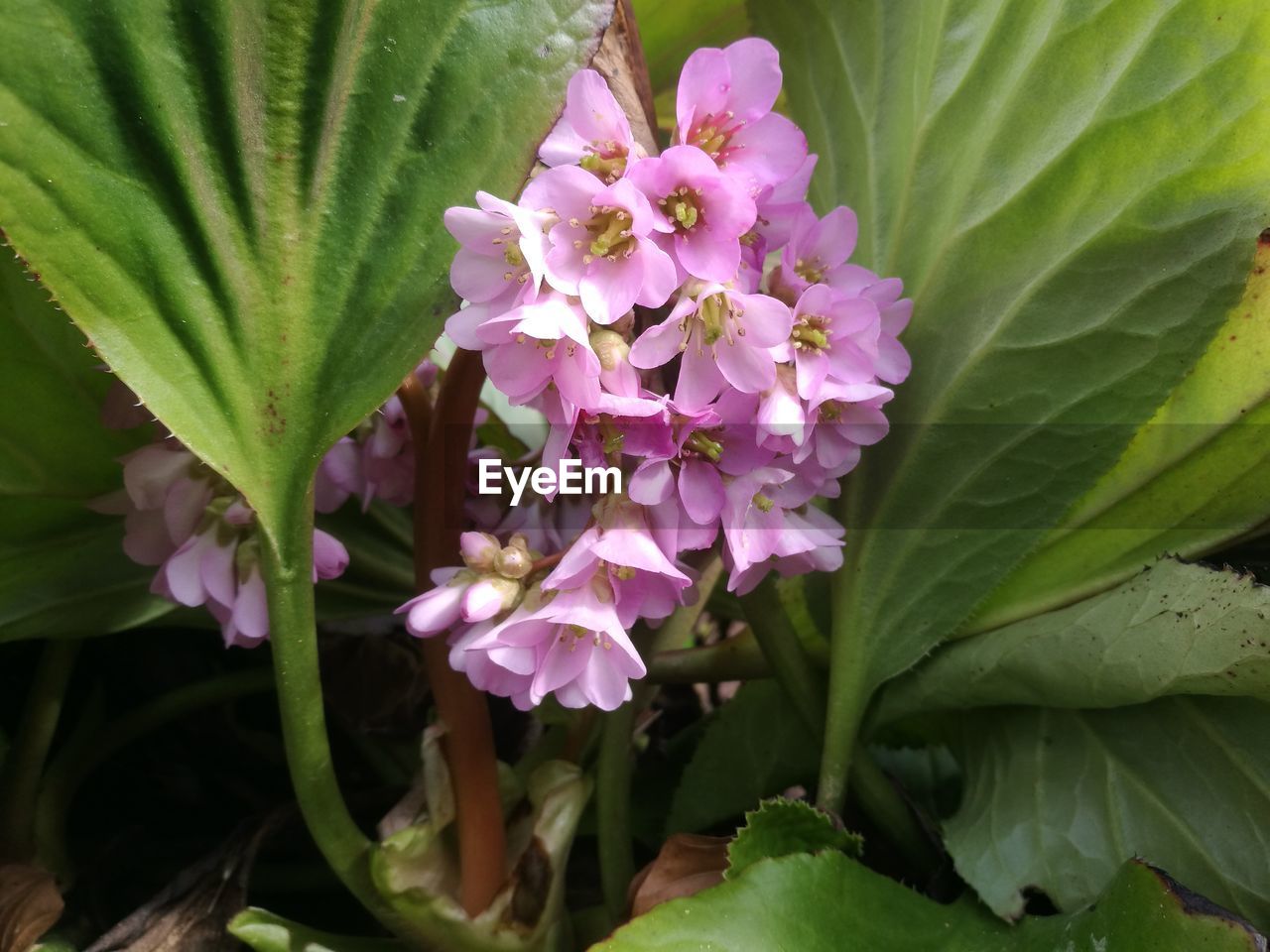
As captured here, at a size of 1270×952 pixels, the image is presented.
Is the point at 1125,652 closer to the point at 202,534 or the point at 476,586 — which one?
the point at 476,586

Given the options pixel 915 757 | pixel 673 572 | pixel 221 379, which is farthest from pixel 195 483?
pixel 915 757

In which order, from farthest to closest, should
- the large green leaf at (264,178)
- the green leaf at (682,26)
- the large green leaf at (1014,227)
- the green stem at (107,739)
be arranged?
the green leaf at (682,26), the green stem at (107,739), the large green leaf at (1014,227), the large green leaf at (264,178)

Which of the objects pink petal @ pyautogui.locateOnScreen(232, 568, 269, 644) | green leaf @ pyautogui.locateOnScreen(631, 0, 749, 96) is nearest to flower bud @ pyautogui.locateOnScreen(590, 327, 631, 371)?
pink petal @ pyautogui.locateOnScreen(232, 568, 269, 644)

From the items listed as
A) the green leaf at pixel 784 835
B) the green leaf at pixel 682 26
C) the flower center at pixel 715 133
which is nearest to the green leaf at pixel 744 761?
the green leaf at pixel 784 835

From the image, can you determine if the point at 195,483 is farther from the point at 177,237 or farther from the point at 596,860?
the point at 596,860

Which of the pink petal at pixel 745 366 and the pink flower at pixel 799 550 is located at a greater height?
the pink petal at pixel 745 366

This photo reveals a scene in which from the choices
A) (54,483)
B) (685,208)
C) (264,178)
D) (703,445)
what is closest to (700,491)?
(703,445)

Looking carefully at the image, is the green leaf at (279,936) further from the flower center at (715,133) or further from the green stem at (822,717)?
the flower center at (715,133)

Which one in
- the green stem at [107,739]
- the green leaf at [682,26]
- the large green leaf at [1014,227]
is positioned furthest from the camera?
the green leaf at [682,26]
